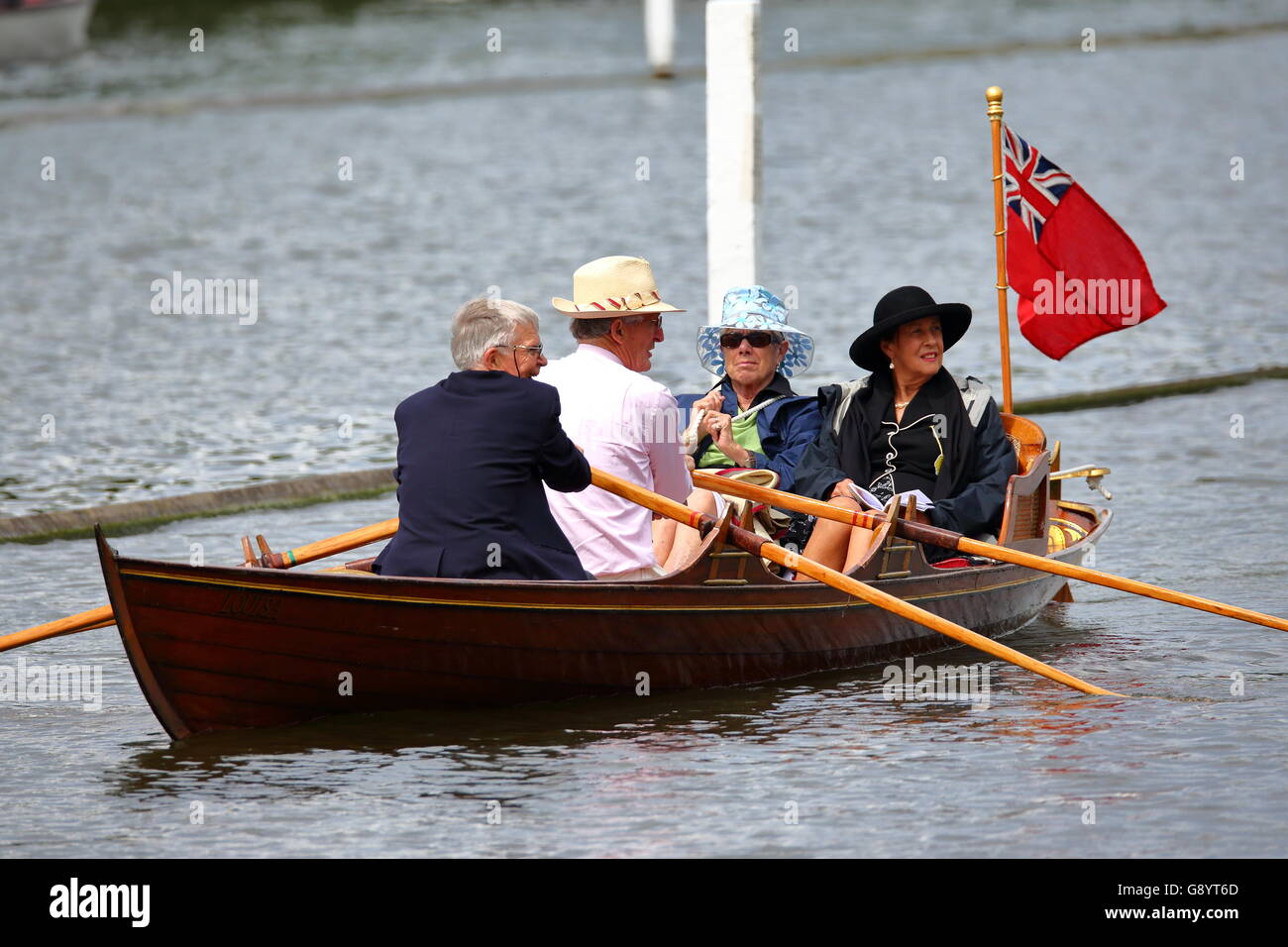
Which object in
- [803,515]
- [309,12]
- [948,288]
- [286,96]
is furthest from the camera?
[309,12]

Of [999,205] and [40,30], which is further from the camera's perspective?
[40,30]

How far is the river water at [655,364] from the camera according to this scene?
21.8 feet

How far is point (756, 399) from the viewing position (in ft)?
29.1

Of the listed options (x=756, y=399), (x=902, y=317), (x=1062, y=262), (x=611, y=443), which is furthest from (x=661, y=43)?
(x=611, y=443)

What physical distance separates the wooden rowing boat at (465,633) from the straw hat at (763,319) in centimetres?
110

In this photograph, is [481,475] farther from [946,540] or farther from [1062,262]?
[1062,262]

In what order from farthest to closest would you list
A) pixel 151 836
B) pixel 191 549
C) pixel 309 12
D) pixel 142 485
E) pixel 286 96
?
pixel 309 12 < pixel 286 96 < pixel 142 485 < pixel 191 549 < pixel 151 836

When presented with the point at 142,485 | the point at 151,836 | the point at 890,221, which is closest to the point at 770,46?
the point at 890,221

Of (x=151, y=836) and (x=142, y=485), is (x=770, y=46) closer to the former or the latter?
(x=142, y=485)

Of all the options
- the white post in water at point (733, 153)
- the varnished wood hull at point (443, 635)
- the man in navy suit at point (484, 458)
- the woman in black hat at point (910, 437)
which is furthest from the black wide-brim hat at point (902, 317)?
the white post in water at point (733, 153)

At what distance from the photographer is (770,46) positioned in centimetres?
4284

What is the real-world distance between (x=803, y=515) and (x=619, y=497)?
1.26 meters

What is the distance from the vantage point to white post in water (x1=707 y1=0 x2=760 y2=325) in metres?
11.6

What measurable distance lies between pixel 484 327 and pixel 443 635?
100cm
